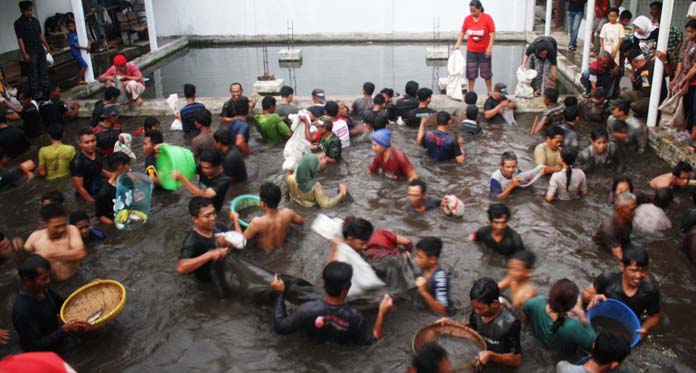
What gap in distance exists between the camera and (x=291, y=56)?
1752 cm

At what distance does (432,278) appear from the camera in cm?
519

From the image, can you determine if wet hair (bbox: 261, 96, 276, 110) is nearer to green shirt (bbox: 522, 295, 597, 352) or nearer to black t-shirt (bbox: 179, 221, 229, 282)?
black t-shirt (bbox: 179, 221, 229, 282)

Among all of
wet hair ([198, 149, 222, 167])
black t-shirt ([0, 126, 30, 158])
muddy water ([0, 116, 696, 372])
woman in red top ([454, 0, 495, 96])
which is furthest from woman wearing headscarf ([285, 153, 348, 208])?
woman in red top ([454, 0, 495, 96])

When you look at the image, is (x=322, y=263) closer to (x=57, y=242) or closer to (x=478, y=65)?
(x=57, y=242)

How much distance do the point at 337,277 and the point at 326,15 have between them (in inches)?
713

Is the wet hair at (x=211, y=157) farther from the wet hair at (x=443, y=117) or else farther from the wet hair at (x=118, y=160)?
the wet hair at (x=443, y=117)

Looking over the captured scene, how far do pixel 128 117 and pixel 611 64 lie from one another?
31.2 ft

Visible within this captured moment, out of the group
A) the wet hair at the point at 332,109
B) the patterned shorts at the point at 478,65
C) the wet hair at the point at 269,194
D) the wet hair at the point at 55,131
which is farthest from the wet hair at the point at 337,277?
the patterned shorts at the point at 478,65

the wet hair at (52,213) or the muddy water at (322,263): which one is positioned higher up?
the wet hair at (52,213)

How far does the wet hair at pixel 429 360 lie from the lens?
354cm

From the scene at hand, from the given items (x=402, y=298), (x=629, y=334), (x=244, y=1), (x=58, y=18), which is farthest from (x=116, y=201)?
(x=244, y=1)

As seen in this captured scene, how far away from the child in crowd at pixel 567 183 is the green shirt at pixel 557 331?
117 inches

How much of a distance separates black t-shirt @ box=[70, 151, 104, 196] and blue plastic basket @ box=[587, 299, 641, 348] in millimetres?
6112

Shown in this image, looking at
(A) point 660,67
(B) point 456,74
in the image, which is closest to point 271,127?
(B) point 456,74
